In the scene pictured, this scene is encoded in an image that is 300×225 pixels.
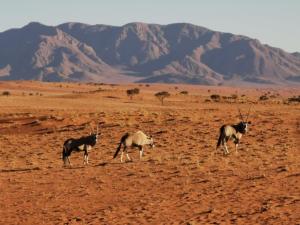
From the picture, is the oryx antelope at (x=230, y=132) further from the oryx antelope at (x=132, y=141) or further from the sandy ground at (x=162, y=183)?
the oryx antelope at (x=132, y=141)

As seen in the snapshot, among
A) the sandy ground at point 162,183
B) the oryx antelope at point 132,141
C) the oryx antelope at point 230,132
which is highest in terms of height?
the oryx antelope at point 230,132

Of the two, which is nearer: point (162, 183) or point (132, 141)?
point (162, 183)

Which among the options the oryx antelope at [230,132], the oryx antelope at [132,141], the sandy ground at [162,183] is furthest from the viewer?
the oryx antelope at [230,132]

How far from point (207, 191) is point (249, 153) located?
8.87 m

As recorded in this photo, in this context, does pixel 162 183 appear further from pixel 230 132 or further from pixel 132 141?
pixel 230 132

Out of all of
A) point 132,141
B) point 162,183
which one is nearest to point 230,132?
point 132,141

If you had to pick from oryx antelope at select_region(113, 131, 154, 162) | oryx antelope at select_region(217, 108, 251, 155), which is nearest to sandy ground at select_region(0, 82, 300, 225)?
oryx antelope at select_region(217, 108, 251, 155)

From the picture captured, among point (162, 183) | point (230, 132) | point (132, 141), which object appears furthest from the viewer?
point (230, 132)

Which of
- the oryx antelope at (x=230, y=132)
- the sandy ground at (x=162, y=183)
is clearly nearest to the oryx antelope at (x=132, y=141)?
the sandy ground at (x=162, y=183)

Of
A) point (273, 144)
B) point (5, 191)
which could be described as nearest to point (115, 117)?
point (273, 144)

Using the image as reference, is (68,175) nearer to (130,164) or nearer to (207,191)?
(130,164)

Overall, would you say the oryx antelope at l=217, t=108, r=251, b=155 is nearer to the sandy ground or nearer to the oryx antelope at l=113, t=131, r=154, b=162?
the sandy ground

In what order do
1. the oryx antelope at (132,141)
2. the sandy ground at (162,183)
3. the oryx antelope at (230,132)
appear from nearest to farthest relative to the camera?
1. the sandy ground at (162,183)
2. the oryx antelope at (132,141)
3. the oryx antelope at (230,132)

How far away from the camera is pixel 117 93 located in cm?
10894
